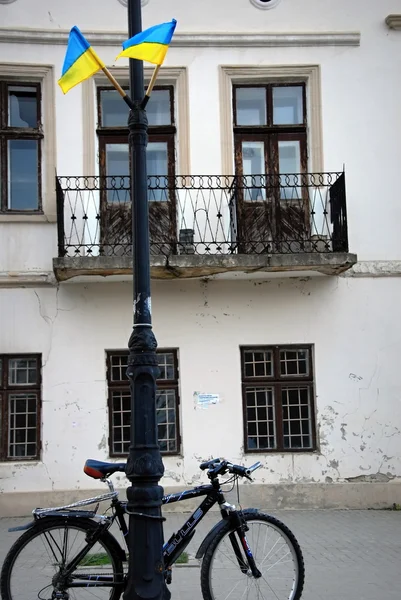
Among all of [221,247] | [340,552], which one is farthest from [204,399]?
[340,552]

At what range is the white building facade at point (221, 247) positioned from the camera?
435 inches

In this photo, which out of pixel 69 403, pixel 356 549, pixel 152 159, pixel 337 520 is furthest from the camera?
pixel 152 159

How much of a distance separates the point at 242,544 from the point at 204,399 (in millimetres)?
5893

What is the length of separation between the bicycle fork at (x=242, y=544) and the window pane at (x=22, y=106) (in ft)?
26.6

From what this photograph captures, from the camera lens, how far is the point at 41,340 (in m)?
11.1

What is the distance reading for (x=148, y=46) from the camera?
5.49m

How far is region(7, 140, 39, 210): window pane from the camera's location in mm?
11578

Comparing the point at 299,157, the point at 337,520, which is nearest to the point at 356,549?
the point at 337,520

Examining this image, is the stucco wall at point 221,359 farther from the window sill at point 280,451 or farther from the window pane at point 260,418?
the window pane at point 260,418

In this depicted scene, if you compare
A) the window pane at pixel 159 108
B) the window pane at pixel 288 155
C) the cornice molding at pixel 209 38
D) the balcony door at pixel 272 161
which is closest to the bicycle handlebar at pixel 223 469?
the balcony door at pixel 272 161

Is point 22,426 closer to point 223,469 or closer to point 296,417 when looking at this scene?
point 296,417

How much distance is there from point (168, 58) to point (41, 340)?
474 cm

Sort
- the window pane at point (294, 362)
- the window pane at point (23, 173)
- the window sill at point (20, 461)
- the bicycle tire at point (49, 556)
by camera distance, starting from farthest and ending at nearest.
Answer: the window pane at point (23, 173), the window pane at point (294, 362), the window sill at point (20, 461), the bicycle tire at point (49, 556)

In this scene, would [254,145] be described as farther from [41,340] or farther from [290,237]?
[41,340]
